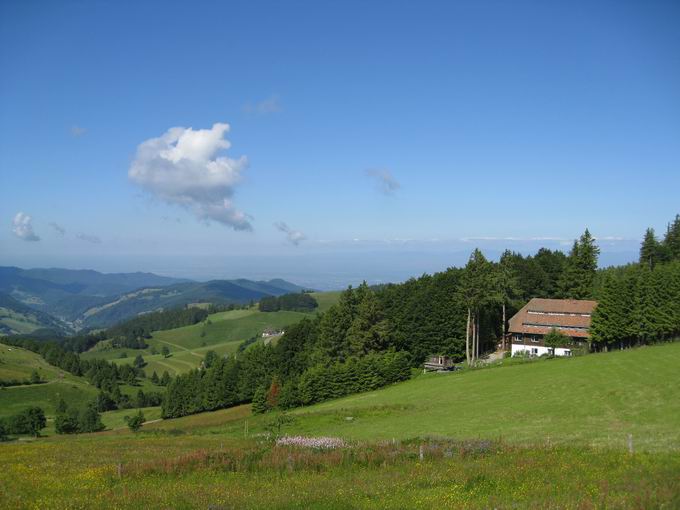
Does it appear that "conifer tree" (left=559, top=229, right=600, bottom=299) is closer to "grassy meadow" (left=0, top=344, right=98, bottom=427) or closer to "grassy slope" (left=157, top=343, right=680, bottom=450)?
"grassy slope" (left=157, top=343, right=680, bottom=450)

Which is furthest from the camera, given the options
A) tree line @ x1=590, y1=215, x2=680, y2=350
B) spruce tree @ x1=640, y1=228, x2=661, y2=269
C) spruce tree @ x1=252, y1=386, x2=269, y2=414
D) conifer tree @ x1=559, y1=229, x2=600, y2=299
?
spruce tree @ x1=640, y1=228, x2=661, y2=269

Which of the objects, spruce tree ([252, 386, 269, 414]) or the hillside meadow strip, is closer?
the hillside meadow strip

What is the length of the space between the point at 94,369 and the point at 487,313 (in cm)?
16103

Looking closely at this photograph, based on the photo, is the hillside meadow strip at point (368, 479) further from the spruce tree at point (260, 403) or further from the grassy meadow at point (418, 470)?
the spruce tree at point (260, 403)

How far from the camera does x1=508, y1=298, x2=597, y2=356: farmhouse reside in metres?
72.4

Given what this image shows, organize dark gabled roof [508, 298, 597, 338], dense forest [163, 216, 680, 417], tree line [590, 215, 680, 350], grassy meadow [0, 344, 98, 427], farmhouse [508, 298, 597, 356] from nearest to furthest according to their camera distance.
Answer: tree line [590, 215, 680, 350] < dense forest [163, 216, 680, 417] < farmhouse [508, 298, 597, 356] < dark gabled roof [508, 298, 597, 338] < grassy meadow [0, 344, 98, 427]

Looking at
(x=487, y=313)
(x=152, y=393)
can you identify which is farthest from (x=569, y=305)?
(x=152, y=393)

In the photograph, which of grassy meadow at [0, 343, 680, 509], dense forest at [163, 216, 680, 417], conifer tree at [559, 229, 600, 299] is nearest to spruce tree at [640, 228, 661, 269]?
dense forest at [163, 216, 680, 417]

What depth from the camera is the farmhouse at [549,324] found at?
237 ft

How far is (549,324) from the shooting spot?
74688 mm

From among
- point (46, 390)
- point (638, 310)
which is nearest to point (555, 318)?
point (638, 310)

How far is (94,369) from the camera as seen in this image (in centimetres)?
18275

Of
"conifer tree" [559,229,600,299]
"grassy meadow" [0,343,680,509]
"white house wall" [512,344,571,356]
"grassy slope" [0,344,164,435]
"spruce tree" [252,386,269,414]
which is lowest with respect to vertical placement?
"grassy slope" [0,344,164,435]

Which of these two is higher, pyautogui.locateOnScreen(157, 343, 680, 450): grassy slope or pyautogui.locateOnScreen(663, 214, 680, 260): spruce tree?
pyautogui.locateOnScreen(663, 214, 680, 260): spruce tree
